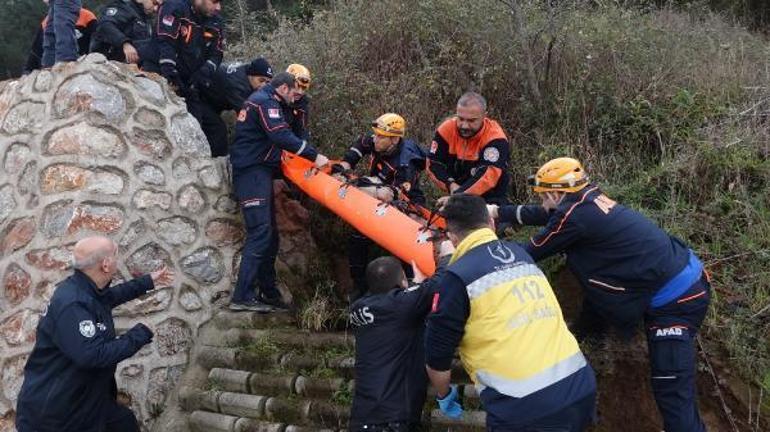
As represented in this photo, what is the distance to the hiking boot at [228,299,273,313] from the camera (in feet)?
20.2

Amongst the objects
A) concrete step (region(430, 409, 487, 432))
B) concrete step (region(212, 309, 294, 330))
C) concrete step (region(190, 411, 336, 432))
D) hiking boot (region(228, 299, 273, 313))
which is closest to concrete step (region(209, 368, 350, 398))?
concrete step (region(190, 411, 336, 432))

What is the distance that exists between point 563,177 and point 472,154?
6.40 ft

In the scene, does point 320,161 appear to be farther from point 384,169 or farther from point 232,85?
point 232,85

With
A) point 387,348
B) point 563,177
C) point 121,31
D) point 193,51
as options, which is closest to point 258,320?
point 387,348

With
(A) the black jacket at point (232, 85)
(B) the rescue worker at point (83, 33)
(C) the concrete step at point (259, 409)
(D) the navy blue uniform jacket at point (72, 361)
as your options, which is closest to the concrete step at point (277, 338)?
(C) the concrete step at point (259, 409)

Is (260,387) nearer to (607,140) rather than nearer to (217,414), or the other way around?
(217,414)

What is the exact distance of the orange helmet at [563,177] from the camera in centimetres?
424

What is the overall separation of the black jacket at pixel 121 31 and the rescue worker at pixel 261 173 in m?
1.94

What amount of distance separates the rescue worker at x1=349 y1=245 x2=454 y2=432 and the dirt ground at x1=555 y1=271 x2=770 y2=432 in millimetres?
1386

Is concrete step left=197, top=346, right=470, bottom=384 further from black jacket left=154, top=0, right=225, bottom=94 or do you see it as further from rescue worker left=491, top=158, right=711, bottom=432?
black jacket left=154, top=0, right=225, bottom=94

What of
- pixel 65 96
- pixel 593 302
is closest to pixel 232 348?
pixel 65 96

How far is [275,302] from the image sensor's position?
643 cm

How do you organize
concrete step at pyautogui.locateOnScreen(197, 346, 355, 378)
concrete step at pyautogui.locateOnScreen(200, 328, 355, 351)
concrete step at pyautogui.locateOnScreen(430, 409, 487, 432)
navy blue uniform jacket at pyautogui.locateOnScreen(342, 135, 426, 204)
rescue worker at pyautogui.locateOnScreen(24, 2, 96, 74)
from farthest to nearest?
rescue worker at pyautogui.locateOnScreen(24, 2, 96, 74) < navy blue uniform jacket at pyautogui.locateOnScreen(342, 135, 426, 204) < concrete step at pyautogui.locateOnScreen(200, 328, 355, 351) < concrete step at pyautogui.locateOnScreen(197, 346, 355, 378) < concrete step at pyautogui.locateOnScreen(430, 409, 487, 432)

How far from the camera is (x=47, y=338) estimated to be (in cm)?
432
